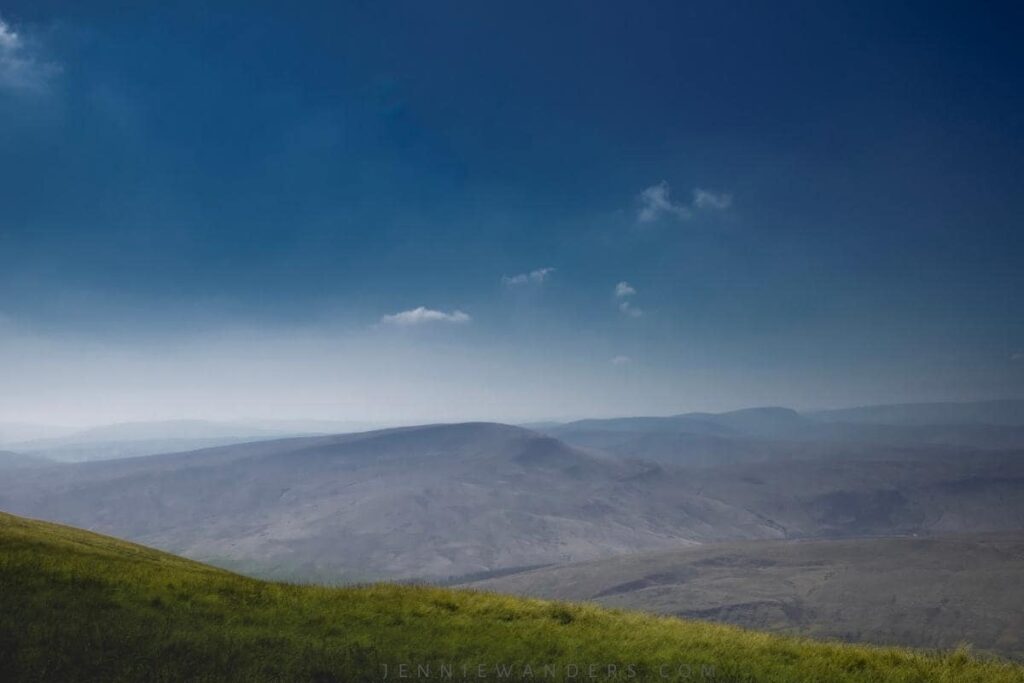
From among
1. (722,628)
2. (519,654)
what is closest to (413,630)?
(519,654)

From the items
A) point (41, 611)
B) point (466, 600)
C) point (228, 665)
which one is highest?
point (41, 611)

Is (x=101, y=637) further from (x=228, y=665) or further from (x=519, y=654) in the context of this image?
(x=519, y=654)

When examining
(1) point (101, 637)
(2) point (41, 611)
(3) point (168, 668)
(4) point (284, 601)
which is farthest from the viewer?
(4) point (284, 601)

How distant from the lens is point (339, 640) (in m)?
12.3

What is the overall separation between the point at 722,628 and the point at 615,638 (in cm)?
429

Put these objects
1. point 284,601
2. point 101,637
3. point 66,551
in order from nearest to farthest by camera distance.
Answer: point 101,637, point 284,601, point 66,551

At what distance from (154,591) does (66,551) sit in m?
6.81

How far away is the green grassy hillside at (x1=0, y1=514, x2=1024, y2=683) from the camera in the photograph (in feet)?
34.7

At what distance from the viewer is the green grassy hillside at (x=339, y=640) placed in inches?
416

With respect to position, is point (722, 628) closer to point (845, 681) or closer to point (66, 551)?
point (845, 681)

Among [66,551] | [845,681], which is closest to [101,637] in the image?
[66,551]

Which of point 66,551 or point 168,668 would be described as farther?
point 66,551

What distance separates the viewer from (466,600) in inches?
649

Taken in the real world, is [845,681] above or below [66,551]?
below
